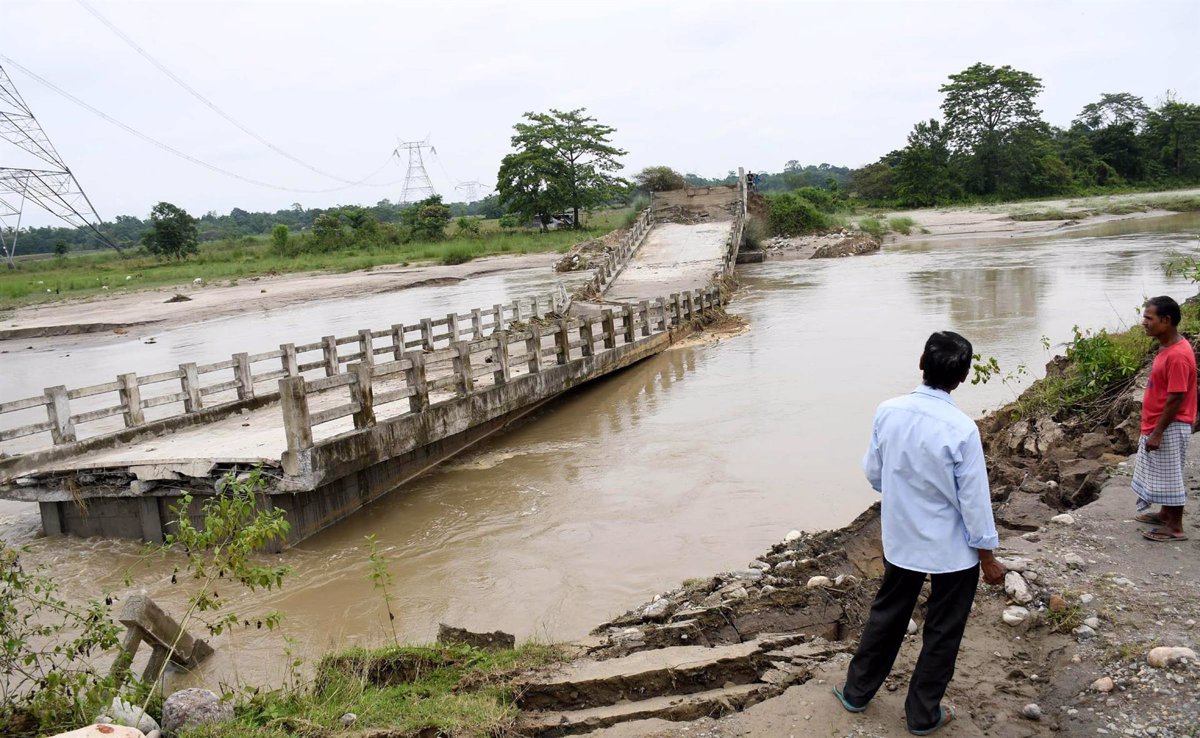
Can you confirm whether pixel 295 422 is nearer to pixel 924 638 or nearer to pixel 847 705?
pixel 847 705

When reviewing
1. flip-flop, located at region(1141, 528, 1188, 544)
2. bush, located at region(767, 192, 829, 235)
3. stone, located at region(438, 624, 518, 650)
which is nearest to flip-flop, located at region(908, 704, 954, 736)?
flip-flop, located at region(1141, 528, 1188, 544)

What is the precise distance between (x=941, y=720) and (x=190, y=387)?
10540mm

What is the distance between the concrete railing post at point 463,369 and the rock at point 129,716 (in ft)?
23.3

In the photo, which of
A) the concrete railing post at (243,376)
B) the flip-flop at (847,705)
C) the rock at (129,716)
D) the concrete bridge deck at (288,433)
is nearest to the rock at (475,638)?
the rock at (129,716)

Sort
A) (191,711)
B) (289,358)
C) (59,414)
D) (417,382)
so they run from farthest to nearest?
1. (289,358)
2. (417,382)
3. (59,414)
4. (191,711)

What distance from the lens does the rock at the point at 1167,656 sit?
403 centimetres

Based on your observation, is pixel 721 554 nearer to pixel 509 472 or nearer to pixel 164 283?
pixel 509 472

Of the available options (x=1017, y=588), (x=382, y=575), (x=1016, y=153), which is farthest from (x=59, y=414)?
(x=1016, y=153)

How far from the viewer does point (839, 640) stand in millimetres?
5199

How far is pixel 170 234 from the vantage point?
5825 centimetres

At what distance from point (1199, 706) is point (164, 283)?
51.3 meters

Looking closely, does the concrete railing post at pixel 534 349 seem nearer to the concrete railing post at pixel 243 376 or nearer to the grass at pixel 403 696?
the concrete railing post at pixel 243 376

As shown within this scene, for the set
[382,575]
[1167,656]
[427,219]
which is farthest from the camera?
[427,219]

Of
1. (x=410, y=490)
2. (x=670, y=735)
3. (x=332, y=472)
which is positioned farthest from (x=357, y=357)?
(x=670, y=735)
